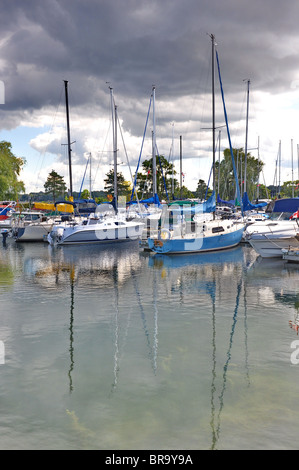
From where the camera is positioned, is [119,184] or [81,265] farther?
[119,184]

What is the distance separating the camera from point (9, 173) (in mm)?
52344

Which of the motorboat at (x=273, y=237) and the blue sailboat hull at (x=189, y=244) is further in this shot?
the blue sailboat hull at (x=189, y=244)

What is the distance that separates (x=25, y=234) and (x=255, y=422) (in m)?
32.0

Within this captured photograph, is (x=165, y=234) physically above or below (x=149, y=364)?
above

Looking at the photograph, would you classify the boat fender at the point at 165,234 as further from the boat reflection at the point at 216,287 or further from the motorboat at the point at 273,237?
the motorboat at the point at 273,237

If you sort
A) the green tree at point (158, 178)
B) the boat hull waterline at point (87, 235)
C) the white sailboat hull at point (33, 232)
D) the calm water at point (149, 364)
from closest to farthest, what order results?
A: 1. the calm water at point (149, 364)
2. the boat hull waterline at point (87, 235)
3. the white sailboat hull at point (33, 232)
4. the green tree at point (158, 178)

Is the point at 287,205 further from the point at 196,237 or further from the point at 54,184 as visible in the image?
the point at 54,184

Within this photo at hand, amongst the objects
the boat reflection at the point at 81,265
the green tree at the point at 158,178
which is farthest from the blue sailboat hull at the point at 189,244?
the green tree at the point at 158,178

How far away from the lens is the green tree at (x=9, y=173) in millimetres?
51469

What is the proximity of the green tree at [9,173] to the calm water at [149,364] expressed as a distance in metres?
35.8

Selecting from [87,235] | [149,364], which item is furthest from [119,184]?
[149,364]

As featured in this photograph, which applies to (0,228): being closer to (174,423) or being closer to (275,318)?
(275,318)

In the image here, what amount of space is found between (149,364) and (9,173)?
47771mm

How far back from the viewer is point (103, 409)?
750cm
